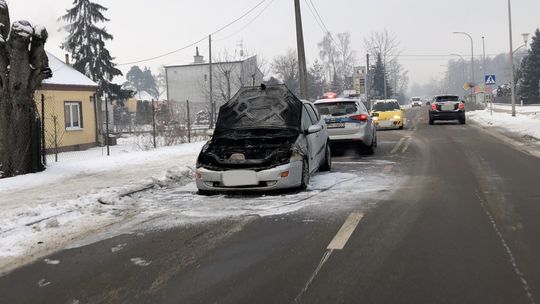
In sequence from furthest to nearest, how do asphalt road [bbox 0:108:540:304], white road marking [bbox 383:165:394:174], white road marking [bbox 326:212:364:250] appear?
white road marking [bbox 383:165:394:174] < white road marking [bbox 326:212:364:250] < asphalt road [bbox 0:108:540:304]

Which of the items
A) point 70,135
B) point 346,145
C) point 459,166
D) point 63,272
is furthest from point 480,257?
point 70,135

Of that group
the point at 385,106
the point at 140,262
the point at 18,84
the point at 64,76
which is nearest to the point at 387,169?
the point at 140,262

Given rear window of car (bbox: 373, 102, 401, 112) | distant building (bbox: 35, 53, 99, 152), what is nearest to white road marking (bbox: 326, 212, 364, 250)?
distant building (bbox: 35, 53, 99, 152)

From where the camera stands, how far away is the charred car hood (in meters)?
8.16

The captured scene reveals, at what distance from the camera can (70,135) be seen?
2314cm

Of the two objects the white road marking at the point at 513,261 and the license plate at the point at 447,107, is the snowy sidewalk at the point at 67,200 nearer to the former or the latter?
the white road marking at the point at 513,261

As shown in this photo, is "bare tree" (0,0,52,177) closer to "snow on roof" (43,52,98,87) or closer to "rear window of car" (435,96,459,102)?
"snow on roof" (43,52,98,87)

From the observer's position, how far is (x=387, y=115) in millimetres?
25297

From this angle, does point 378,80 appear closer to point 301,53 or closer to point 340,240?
point 301,53

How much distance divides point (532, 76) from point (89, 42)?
54.9 m

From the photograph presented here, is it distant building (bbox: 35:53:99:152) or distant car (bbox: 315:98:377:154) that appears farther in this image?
distant building (bbox: 35:53:99:152)

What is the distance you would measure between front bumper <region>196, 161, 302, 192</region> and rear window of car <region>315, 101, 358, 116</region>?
5708 mm

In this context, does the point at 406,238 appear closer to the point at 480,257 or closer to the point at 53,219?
the point at 480,257

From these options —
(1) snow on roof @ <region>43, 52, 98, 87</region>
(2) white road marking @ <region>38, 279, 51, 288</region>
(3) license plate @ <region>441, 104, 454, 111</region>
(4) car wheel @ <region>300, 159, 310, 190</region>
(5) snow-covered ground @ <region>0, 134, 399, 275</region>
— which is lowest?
(2) white road marking @ <region>38, 279, 51, 288</region>
